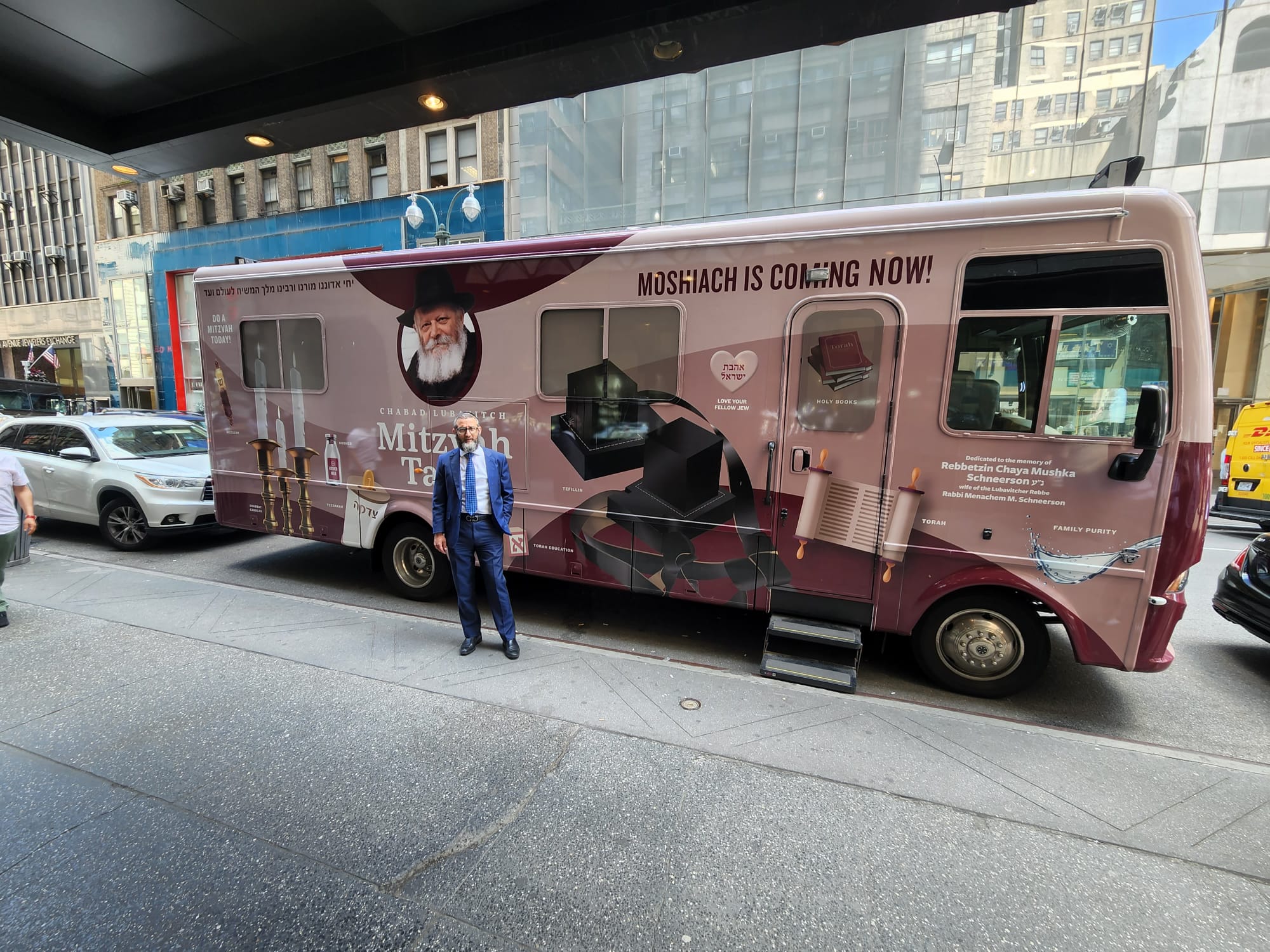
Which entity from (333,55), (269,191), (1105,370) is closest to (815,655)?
(1105,370)

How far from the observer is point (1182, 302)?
325 centimetres

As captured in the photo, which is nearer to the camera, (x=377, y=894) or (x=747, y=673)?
(x=377, y=894)

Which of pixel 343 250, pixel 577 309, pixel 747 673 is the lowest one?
pixel 747 673

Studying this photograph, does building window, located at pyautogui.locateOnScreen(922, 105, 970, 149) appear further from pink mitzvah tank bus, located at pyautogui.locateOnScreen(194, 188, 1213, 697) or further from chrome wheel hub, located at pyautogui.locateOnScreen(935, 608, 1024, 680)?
chrome wheel hub, located at pyautogui.locateOnScreen(935, 608, 1024, 680)

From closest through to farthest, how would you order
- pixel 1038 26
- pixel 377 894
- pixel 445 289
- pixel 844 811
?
pixel 377 894 → pixel 844 811 → pixel 445 289 → pixel 1038 26

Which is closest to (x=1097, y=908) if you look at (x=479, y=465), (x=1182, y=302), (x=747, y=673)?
(x=747, y=673)

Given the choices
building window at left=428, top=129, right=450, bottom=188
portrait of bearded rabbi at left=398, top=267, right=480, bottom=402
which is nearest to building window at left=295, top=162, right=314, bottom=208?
building window at left=428, top=129, right=450, bottom=188

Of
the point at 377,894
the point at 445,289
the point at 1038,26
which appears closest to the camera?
the point at 377,894

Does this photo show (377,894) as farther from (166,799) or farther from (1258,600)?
(1258,600)

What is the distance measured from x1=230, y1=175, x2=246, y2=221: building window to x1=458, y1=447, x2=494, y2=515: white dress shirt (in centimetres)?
2673

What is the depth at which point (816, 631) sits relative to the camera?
4.14 metres

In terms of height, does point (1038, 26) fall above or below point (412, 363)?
above

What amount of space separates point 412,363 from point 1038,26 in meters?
23.2

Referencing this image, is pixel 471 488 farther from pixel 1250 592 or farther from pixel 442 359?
pixel 1250 592
